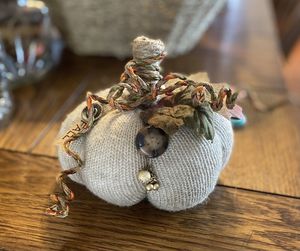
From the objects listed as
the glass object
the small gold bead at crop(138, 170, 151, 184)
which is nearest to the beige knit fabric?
the small gold bead at crop(138, 170, 151, 184)

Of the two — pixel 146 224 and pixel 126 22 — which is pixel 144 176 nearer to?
pixel 146 224

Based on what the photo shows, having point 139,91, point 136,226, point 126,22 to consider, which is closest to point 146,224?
point 136,226

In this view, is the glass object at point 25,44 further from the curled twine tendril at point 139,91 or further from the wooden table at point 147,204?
the curled twine tendril at point 139,91

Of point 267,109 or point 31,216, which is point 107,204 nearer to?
point 31,216

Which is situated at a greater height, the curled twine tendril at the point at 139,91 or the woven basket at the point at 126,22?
the curled twine tendril at the point at 139,91

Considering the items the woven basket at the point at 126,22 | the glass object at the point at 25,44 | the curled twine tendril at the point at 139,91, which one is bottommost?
the glass object at the point at 25,44

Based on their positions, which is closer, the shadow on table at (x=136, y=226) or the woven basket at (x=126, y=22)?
the shadow on table at (x=136, y=226)

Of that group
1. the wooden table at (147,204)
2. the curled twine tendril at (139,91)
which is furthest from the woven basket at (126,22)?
the curled twine tendril at (139,91)
